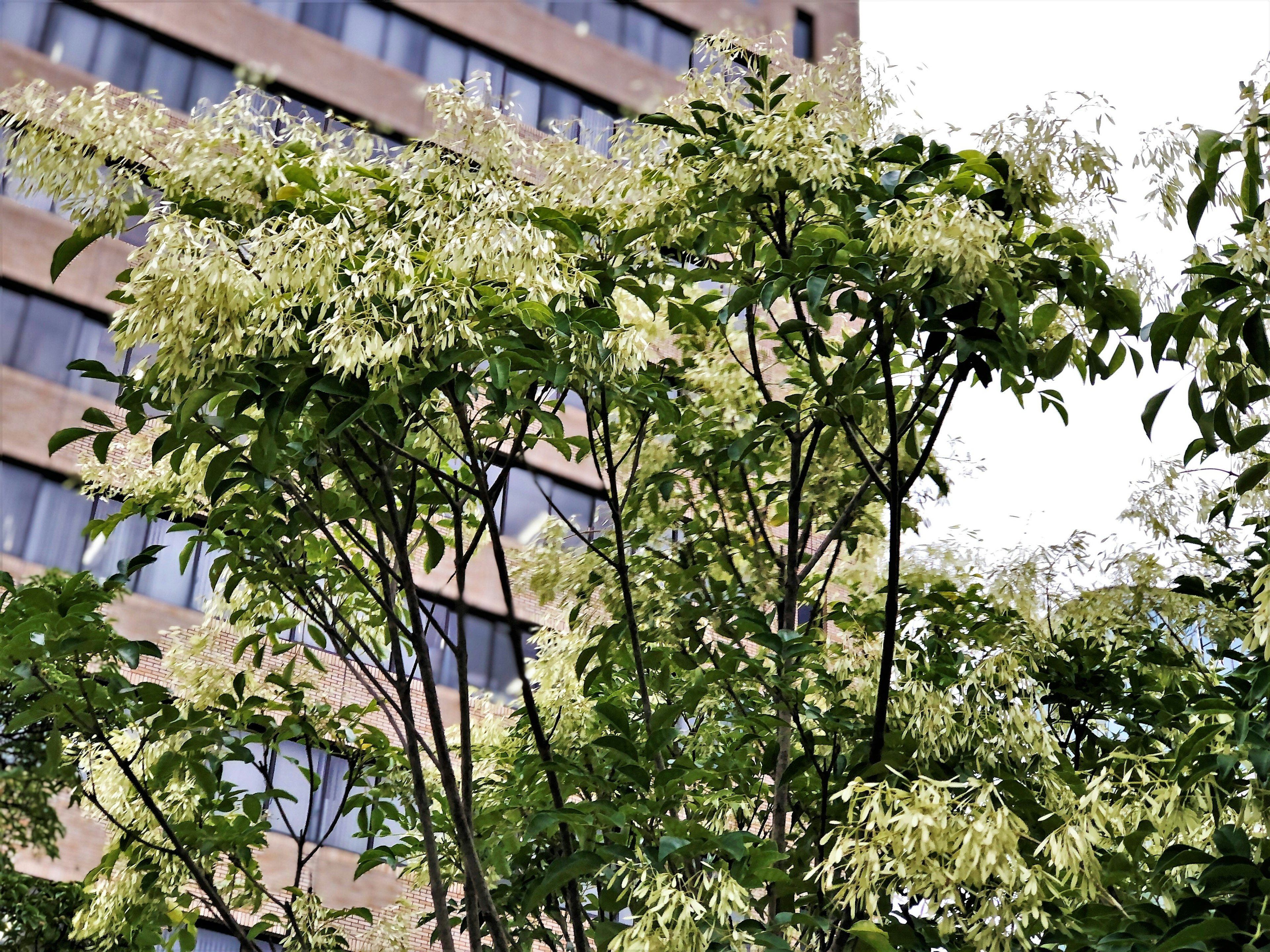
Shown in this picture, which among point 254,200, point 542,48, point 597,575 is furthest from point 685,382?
point 542,48

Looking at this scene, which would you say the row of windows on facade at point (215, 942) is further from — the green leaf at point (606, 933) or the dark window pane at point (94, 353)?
the green leaf at point (606, 933)

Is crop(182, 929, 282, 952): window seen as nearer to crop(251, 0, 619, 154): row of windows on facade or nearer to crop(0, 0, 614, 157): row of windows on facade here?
crop(0, 0, 614, 157): row of windows on facade

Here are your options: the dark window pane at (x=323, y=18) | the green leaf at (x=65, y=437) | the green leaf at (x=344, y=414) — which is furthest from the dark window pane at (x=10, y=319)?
the green leaf at (x=344, y=414)

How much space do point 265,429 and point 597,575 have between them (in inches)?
100

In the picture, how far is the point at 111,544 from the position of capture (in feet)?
58.6

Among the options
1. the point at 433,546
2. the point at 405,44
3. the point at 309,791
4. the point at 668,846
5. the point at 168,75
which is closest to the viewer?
the point at 668,846

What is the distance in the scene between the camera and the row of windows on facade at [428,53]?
68.5 ft

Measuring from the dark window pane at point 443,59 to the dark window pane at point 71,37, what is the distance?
188 inches

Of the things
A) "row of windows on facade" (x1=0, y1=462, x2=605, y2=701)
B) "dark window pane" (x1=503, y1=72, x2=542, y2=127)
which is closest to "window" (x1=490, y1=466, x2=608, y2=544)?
"row of windows on facade" (x1=0, y1=462, x2=605, y2=701)

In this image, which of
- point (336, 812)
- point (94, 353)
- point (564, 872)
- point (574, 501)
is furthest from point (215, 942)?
point (564, 872)

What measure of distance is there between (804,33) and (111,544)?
598 inches

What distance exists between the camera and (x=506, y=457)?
650 centimetres

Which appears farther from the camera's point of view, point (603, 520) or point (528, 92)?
point (528, 92)

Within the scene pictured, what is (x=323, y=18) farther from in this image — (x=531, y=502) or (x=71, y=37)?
(x=531, y=502)
